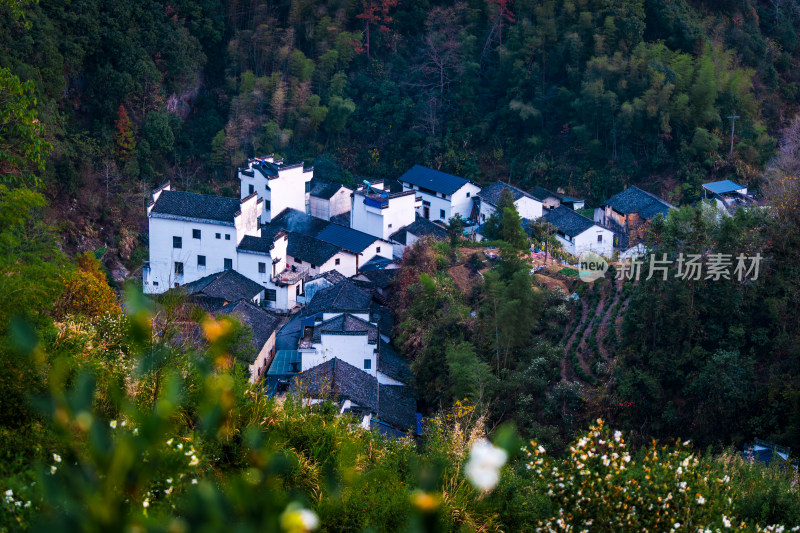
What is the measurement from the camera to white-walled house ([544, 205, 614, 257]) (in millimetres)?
17125

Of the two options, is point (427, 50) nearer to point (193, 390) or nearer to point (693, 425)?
point (693, 425)

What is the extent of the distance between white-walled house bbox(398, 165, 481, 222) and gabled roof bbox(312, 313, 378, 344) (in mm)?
6786

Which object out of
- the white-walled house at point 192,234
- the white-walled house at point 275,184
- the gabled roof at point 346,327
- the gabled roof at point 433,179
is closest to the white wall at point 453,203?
the gabled roof at point 433,179

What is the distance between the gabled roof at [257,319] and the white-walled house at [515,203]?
6.50 m

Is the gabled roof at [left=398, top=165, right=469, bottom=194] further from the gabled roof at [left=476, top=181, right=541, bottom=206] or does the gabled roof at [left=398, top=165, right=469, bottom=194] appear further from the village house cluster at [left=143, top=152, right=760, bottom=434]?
the gabled roof at [left=476, top=181, right=541, bottom=206]

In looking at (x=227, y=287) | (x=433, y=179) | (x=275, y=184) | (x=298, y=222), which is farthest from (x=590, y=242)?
(x=227, y=287)

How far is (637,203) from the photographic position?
60.3ft

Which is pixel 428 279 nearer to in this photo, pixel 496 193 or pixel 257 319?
pixel 257 319

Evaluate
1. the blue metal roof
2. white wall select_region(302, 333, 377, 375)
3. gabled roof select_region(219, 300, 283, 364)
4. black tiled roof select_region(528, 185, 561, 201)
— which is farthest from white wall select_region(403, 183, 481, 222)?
white wall select_region(302, 333, 377, 375)

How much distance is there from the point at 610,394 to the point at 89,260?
298 inches

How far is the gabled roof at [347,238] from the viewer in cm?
1695

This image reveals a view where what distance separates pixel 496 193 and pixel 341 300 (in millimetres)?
6855

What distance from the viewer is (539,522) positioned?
5105 mm

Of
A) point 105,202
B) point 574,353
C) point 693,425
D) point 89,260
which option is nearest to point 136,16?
point 105,202
